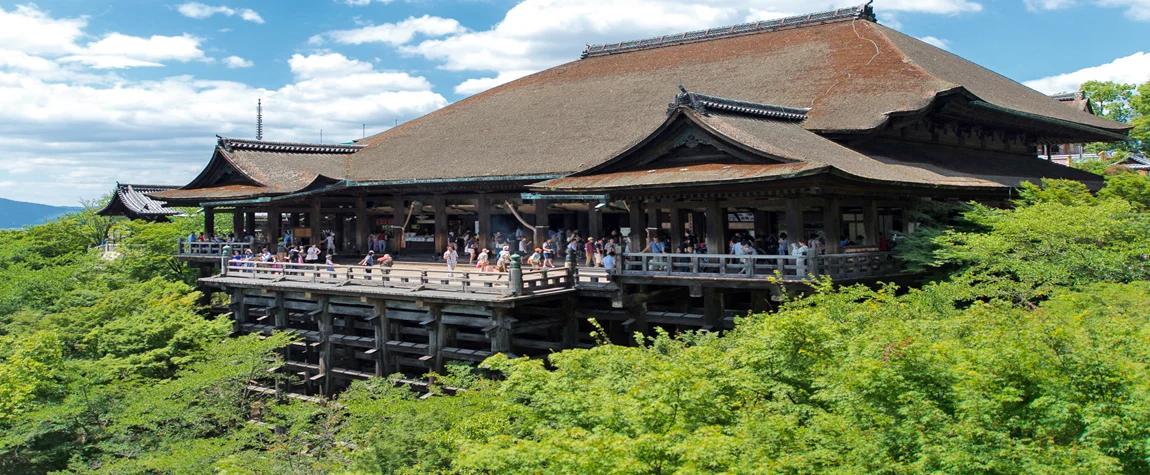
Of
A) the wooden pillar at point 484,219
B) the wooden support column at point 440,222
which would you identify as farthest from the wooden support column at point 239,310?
the wooden pillar at point 484,219

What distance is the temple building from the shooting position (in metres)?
21.0

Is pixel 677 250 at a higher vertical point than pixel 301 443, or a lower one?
higher

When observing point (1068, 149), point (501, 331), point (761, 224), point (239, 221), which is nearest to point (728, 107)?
point (761, 224)

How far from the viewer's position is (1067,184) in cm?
2353

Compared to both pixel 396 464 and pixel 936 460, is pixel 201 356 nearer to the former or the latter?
pixel 396 464

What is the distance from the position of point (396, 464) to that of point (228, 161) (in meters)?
24.0

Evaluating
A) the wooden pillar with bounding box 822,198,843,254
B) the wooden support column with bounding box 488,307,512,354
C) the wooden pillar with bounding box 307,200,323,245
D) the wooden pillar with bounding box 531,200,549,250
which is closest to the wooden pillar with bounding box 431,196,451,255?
the wooden pillar with bounding box 531,200,549,250

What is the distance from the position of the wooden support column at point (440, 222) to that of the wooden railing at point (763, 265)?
11.1 metres

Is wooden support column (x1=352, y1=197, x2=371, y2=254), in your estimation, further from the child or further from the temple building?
the child

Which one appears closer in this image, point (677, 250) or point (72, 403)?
point (72, 403)

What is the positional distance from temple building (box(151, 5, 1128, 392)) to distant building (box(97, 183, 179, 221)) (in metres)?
14.4

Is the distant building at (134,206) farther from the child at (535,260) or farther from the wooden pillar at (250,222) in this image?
the child at (535,260)

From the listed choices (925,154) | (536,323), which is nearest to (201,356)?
(536,323)

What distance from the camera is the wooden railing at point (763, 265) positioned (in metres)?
19.0
